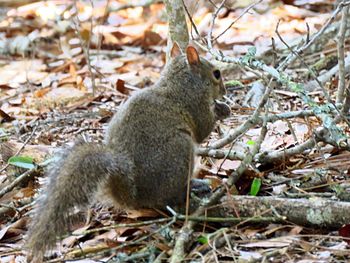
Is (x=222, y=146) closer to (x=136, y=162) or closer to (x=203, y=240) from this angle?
(x=136, y=162)

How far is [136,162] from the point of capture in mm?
3736

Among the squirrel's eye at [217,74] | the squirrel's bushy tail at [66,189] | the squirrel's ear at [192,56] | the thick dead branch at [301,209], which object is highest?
the squirrel's ear at [192,56]

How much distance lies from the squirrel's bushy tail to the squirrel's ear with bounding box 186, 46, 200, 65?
1.03 metres

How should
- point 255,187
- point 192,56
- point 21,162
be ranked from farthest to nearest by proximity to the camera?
1. point 192,56
2. point 21,162
3. point 255,187

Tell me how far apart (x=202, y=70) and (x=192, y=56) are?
0.13 meters

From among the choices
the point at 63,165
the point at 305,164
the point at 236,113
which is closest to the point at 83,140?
the point at 63,165

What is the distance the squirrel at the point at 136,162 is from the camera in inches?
131

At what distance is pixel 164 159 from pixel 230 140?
583mm

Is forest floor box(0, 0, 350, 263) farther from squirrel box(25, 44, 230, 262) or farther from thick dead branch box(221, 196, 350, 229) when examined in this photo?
squirrel box(25, 44, 230, 262)

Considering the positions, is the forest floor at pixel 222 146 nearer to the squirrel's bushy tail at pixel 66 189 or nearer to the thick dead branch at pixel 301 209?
the thick dead branch at pixel 301 209

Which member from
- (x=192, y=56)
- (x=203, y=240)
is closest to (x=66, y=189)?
(x=203, y=240)

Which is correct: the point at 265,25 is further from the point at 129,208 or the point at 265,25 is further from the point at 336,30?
the point at 129,208

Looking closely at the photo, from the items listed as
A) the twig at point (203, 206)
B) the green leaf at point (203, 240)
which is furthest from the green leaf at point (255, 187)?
the green leaf at point (203, 240)

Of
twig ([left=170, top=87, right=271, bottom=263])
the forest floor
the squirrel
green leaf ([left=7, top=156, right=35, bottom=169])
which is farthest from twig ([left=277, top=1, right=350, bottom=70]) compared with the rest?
green leaf ([left=7, top=156, right=35, bottom=169])
